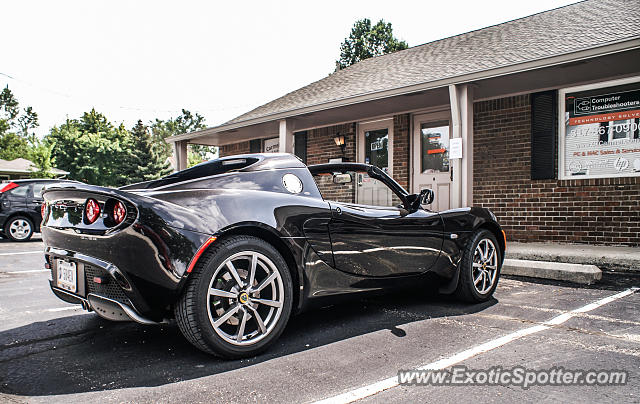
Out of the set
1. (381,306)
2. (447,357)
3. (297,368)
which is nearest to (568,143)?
(381,306)

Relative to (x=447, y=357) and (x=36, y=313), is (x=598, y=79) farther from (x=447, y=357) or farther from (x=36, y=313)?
(x=36, y=313)

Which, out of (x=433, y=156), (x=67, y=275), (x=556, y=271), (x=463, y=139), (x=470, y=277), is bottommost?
(x=556, y=271)

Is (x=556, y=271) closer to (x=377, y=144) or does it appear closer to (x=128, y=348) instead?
(x=128, y=348)

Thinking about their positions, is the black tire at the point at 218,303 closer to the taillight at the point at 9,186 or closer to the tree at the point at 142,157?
the taillight at the point at 9,186

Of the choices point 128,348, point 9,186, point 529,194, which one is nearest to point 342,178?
point 128,348

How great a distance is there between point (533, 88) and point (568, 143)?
1104mm

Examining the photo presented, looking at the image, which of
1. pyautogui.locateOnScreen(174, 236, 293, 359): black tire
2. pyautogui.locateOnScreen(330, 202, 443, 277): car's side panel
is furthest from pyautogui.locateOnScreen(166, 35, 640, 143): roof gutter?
pyautogui.locateOnScreen(174, 236, 293, 359): black tire

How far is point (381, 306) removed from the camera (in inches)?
146

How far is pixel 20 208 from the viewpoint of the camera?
388 inches

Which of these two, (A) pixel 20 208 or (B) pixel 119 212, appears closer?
(B) pixel 119 212

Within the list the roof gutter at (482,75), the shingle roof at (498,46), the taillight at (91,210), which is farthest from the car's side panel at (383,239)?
the shingle roof at (498,46)

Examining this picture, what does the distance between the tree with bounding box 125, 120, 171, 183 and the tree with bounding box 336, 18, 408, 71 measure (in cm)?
1959

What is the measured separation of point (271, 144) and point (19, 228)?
6.42m

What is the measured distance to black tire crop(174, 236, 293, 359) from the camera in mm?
2240
